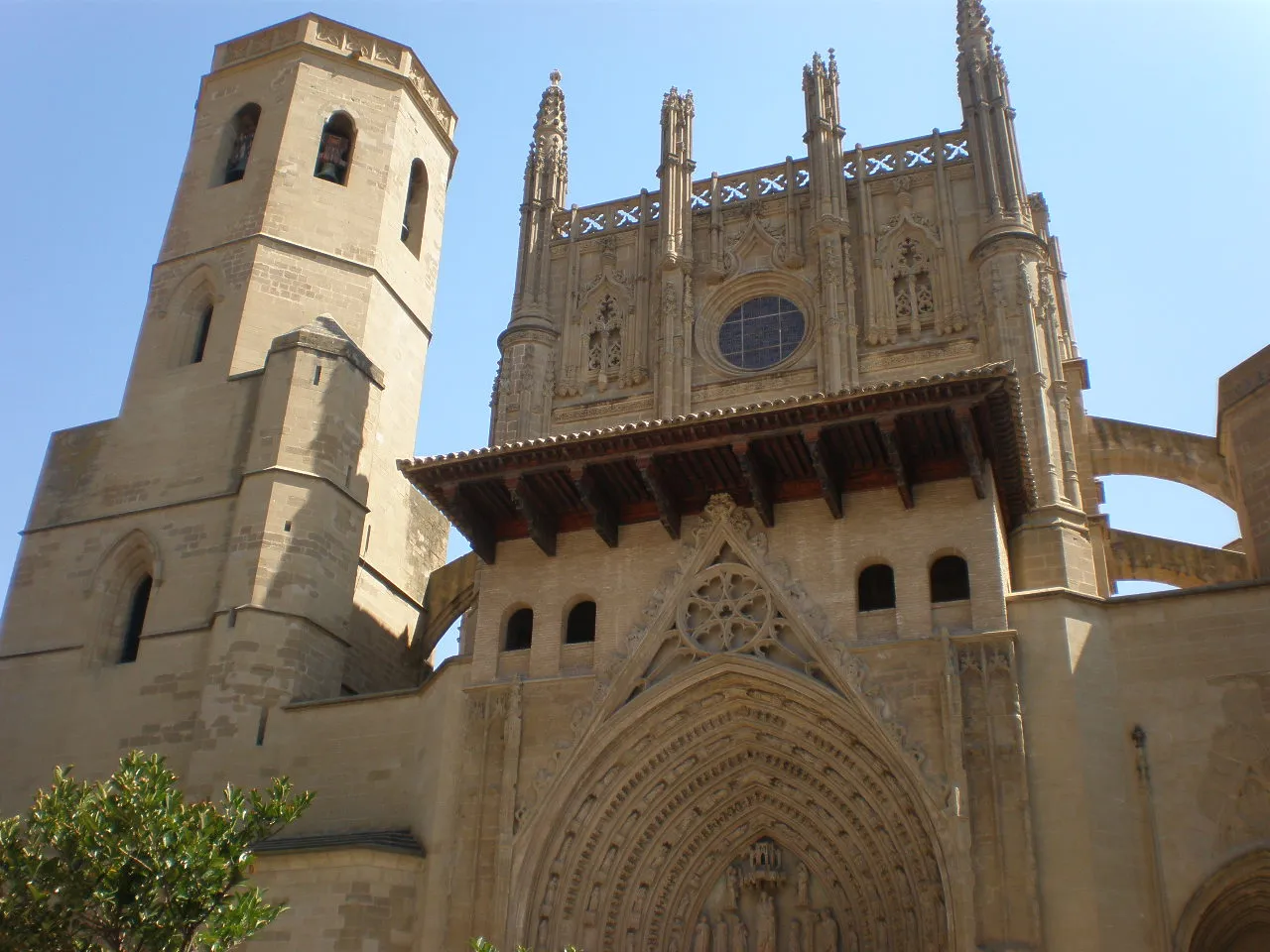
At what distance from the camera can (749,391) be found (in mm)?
16125

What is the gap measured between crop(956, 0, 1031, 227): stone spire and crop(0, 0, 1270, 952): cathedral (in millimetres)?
55

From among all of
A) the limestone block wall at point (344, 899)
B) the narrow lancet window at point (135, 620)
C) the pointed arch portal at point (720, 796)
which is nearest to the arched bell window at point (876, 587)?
the pointed arch portal at point (720, 796)

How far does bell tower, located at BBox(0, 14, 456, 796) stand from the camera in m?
15.6

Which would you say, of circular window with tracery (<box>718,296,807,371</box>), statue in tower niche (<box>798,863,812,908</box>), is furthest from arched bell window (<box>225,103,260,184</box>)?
statue in tower niche (<box>798,863,812,908</box>)

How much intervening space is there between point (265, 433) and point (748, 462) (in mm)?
6689

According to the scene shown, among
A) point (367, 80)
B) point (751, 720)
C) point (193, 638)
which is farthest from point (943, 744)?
point (367, 80)

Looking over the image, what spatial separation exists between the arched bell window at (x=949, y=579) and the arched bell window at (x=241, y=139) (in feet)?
39.7

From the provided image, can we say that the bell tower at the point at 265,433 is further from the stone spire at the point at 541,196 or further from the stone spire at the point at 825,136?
the stone spire at the point at 825,136

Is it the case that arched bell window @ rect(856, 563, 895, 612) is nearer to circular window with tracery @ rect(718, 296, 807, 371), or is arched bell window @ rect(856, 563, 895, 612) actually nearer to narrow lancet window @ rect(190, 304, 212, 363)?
circular window with tracery @ rect(718, 296, 807, 371)

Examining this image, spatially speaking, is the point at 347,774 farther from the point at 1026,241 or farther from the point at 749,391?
the point at 1026,241

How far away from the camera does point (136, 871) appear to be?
30.0 feet

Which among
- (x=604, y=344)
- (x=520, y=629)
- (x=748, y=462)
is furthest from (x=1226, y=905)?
(x=604, y=344)

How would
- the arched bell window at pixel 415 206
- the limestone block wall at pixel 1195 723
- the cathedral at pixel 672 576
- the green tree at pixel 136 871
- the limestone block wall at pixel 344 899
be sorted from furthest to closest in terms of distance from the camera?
1. the arched bell window at pixel 415 206
2. the limestone block wall at pixel 344 899
3. the cathedral at pixel 672 576
4. the limestone block wall at pixel 1195 723
5. the green tree at pixel 136 871

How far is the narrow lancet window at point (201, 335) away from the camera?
18.2 m
